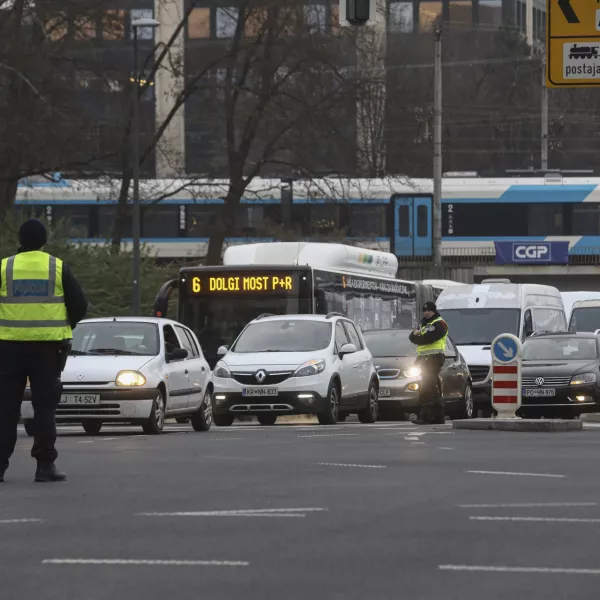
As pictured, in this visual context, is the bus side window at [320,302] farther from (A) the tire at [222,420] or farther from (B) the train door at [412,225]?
(B) the train door at [412,225]

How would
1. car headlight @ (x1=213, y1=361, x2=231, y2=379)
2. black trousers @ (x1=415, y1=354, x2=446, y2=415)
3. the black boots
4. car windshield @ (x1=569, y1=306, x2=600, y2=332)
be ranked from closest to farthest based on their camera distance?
1. the black boots
2. car headlight @ (x1=213, y1=361, x2=231, y2=379)
3. black trousers @ (x1=415, y1=354, x2=446, y2=415)
4. car windshield @ (x1=569, y1=306, x2=600, y2=332)

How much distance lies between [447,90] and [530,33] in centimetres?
1508

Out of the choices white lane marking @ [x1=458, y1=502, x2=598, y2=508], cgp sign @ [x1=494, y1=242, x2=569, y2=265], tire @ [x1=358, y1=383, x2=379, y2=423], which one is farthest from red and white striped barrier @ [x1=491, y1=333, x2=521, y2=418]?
cgp sign @ [x1=494, y1=242, x2=569, y2=265]

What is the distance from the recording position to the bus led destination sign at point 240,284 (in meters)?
31.4

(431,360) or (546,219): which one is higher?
(546,219)

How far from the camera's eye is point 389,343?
3072 cm

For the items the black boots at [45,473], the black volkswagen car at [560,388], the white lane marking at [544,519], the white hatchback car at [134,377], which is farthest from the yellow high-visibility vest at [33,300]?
the black volkswagen car at [560,388]

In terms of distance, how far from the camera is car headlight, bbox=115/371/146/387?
22.4 meters

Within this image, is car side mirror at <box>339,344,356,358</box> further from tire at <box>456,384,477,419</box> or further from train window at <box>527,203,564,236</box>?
train window at <box>527,203,564,236</box>

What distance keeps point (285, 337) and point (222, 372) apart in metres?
1.27

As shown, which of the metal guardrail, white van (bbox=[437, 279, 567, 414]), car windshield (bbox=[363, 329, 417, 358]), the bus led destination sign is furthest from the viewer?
the metal guardrail

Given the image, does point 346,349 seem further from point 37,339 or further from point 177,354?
point 37,339

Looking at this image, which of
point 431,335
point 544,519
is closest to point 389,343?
point 431,335

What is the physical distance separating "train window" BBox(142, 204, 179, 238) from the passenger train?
3 centimetres
